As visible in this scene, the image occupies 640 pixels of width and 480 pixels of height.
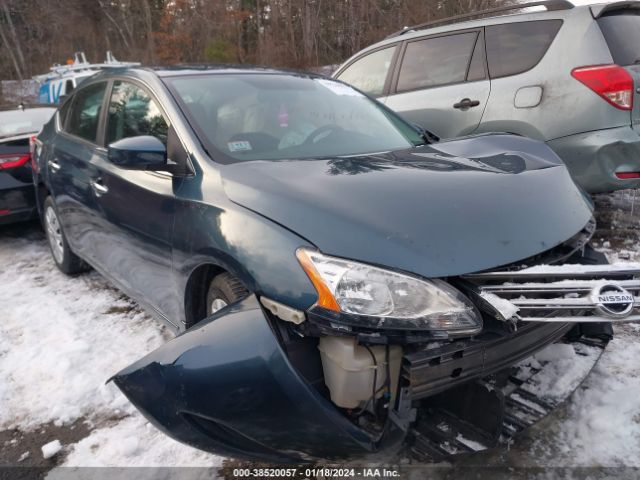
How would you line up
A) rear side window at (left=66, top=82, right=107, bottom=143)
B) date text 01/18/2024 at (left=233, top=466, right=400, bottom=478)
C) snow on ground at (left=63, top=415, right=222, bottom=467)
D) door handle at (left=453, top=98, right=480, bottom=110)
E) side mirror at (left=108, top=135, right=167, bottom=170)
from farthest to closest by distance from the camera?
1. door handle at (left=453, top=98, right=480, bottom=110)
2. rear side window at (left=66, top=82, right=107, bottom=143)
3. side mirror at (left=108, top=135, right=167, bottom=170)
4. snow on ground at (left=63, top=415, right=222, bottom=467)
5. date text 01/18/2024 at (left=233, top=466, right=400, bottom=478)

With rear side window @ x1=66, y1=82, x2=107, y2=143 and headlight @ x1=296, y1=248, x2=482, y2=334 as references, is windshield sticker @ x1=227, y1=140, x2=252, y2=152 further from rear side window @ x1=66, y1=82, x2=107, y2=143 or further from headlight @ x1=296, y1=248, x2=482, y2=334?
rear side window @ x1=66, y1=82, x2=107, y2=143

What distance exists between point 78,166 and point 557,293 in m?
2.96

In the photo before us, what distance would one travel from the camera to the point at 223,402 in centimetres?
160

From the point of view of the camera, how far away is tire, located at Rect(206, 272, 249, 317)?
1930mm

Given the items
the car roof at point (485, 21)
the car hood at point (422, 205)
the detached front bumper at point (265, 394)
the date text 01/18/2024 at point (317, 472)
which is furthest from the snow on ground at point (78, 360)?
the car roof at point (485, 21)

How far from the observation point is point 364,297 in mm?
1552

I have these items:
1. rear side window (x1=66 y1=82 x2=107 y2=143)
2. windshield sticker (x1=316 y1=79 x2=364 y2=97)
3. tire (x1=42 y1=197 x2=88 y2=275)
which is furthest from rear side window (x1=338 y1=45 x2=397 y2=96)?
tire (x1=42 y1=197 x2=88 y2=275)

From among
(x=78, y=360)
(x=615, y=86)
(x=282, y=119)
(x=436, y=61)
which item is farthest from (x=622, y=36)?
(x=78, y=360)

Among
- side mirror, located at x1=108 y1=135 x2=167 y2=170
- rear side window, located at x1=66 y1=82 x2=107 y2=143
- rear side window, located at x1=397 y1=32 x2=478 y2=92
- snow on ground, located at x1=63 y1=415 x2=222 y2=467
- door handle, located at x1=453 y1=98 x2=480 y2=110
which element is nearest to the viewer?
snow on ground, located at x1=63 y1=415 x2=222 y2=467

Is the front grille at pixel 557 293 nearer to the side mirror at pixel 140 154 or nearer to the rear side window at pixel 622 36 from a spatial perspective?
the side mirror at pixel 140 154

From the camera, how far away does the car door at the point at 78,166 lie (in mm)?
3238

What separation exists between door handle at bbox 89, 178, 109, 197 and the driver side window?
0.89 feet

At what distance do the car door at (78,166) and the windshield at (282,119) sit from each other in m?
0.95

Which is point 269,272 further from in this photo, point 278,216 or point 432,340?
point 432,340
